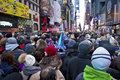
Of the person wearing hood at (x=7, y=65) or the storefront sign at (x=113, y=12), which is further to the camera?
the storefront sign at (x=113, y=12)

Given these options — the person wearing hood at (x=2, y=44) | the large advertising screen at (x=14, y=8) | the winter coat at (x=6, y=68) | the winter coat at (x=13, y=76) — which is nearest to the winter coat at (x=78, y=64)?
the winter coat at (x=13, y=76)

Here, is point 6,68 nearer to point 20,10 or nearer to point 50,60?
point 50,60

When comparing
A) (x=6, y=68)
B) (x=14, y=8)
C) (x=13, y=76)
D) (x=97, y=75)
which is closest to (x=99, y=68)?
(x=97, y=75)

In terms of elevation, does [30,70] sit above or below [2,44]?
below

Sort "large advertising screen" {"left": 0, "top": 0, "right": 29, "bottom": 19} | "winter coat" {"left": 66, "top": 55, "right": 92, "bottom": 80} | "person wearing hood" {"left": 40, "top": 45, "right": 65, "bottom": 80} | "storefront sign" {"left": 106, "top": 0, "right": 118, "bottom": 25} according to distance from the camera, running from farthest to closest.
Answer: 1. "storefront sign" {"left": 106, "top": 0, "right": 118, "bottom": 25}
2. "large advertising screen" {"left": 0, "top": 0, "right": 29, "bottom": 19}
3. "person wearing hood" {"left": 40, "top": 45, "right": 65, "bottom": 80}
4. "winter coat" {"left": 66, "top": 55, "right": 92, "bottom": 80}

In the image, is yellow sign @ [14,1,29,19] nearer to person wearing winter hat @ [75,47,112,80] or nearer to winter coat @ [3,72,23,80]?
winter coat @ [3,72,23,80]

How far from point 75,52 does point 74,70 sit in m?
1.06

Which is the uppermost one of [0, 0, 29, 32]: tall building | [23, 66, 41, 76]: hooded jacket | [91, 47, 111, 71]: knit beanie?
[0, 0, 29, 32]: tall building

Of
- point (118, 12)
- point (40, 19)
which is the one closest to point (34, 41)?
point (118, 12)

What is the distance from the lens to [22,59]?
10.9 ft

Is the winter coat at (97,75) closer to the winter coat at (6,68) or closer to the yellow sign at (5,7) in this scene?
the winter coat at (6,68)

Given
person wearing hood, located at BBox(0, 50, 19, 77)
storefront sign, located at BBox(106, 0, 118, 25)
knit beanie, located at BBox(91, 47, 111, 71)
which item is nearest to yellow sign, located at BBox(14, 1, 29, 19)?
storefront sign, located at BBox(106, 0, 118, 25)

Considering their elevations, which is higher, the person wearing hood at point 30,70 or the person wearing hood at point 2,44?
the person wearing hood at point 2,44

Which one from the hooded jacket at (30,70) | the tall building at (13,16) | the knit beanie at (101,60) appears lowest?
the hooded jacket at (30,70)
